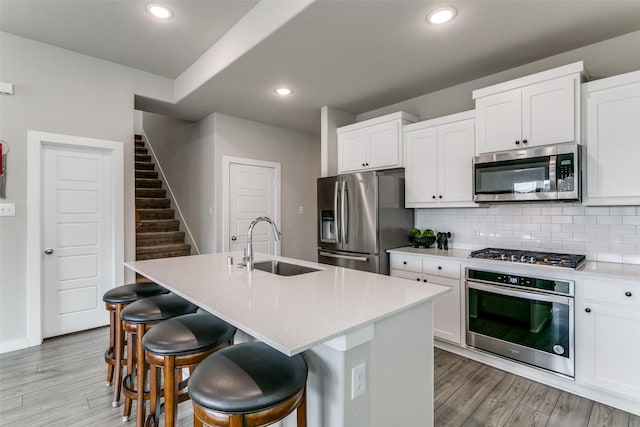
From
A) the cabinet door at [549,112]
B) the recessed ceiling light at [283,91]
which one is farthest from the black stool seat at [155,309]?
the cabinet door at [549,112]

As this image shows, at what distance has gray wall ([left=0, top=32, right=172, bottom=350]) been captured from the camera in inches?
116

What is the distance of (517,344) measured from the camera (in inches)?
95.9

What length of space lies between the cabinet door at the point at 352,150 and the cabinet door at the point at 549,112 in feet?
5.55

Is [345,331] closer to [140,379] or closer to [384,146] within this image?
[140,379]

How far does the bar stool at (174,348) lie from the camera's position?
1451 millimetres

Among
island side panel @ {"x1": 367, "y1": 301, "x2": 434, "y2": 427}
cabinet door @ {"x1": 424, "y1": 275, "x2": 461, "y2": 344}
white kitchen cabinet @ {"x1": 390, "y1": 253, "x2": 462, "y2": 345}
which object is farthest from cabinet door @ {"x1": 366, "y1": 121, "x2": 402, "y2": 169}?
island side panel @ {"x1": 367, "y1": 301, "x2": 434, "y2": 427}

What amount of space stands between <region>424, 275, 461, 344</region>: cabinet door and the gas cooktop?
0.38 metres

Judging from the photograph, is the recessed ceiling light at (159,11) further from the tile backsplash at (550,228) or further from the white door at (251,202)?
the tile backsplash at (550,228)

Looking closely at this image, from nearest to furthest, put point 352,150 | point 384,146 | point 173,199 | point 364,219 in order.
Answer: point 364,219, point 384,146, point 352,150, point 173,199

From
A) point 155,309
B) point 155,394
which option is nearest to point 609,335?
point 155,394

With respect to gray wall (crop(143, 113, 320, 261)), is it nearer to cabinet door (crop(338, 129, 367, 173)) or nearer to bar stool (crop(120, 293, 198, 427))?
cabinet door (crop(338, 129, 367, 173))

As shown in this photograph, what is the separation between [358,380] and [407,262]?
2.09 metres

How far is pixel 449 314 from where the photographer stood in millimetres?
2854

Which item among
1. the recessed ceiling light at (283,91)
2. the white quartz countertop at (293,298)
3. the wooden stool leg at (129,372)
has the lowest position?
the wooden stool leg at (129,372)
